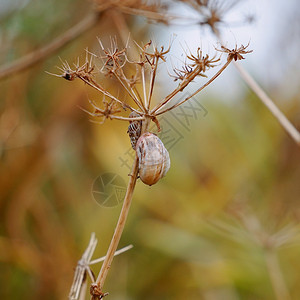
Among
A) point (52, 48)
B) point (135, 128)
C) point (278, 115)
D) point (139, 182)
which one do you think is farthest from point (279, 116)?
Answer: point (139, 182)

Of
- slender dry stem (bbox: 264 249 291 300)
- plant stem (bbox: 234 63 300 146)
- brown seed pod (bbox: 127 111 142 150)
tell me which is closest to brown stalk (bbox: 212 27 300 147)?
plant stem (bbox: 234 63 300 146)

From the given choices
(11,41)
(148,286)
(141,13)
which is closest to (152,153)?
(141,13)

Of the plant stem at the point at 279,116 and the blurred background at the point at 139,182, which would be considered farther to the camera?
the blurred background at the point at 139,182

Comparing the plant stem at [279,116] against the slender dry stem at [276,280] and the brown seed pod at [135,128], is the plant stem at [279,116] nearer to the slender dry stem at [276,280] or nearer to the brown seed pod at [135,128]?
the brown seed pod at [135,128]

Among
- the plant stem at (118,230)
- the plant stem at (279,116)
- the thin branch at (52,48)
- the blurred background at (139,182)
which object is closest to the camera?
the plant stem at (118,230)

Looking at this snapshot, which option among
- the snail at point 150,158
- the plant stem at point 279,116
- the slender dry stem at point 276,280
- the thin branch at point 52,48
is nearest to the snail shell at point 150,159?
the snail at point 150,158

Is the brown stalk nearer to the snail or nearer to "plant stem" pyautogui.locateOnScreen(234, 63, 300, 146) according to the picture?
"plant stem" pyautogui.locateOnScreen(234, 63, 300, 146)
